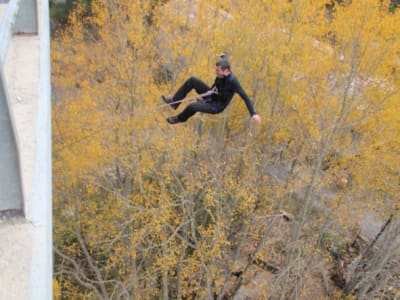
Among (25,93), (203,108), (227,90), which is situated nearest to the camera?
(25,93)

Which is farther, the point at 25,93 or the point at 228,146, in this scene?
the point at 228,146

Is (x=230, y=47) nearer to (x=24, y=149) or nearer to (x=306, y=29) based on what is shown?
(x=306, y=29)

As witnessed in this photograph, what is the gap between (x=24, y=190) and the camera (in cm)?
186

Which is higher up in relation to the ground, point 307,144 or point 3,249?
point 3,249

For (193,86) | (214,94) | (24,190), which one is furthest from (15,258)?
(193,86)

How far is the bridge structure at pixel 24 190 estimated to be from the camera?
62.8 inches

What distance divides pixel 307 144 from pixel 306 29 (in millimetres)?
3308

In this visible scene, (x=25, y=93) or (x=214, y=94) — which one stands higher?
(x=25, y=93)

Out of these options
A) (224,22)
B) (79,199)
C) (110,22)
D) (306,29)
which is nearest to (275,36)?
(306,29)

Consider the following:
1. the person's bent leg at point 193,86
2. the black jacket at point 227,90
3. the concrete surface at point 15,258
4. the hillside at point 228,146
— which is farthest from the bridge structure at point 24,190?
the hillside at point 228,146

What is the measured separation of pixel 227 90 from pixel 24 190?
4.17 m

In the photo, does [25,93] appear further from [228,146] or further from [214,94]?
[228,146]

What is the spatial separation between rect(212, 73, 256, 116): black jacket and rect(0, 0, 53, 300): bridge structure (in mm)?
3289

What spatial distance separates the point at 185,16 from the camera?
11430 millimetres
